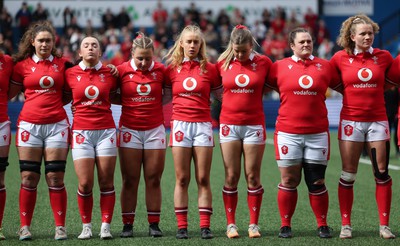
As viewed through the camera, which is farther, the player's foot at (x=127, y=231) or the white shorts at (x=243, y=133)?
the player's foot at (x=127, y=231)

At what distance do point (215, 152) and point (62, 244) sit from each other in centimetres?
930

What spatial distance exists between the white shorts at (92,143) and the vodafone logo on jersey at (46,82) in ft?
1.61

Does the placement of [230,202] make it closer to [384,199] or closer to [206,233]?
[206,233]

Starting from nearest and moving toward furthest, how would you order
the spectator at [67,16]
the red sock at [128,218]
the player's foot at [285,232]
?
the player's foot at [285,232], the red sock at [128,218], the spectator at [67,16]

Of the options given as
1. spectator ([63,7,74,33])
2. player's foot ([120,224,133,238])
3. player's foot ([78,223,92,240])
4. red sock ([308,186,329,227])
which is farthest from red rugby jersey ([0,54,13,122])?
spectator ([63,7,74,33])

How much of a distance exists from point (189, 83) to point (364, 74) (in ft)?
5.36

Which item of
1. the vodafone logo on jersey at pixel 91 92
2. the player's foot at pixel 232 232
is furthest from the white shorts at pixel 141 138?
the player's foot at pixel 232 232

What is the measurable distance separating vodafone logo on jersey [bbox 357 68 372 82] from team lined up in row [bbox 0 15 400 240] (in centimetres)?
1

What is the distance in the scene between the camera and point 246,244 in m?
7.46

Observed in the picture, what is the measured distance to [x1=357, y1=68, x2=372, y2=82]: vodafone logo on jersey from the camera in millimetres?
7648

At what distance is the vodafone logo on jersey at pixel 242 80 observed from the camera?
7.69 meters

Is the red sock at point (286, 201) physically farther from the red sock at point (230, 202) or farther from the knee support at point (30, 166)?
the knee support at point (30, 166)

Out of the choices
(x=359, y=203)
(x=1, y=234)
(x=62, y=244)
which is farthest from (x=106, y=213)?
(x=359, y=203)

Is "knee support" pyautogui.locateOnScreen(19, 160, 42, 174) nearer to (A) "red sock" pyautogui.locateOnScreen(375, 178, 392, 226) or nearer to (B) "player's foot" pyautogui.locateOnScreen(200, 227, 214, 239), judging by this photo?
(B) "player's foot" pyautogui.locateOnScreen(200, 227, 214, 239)
